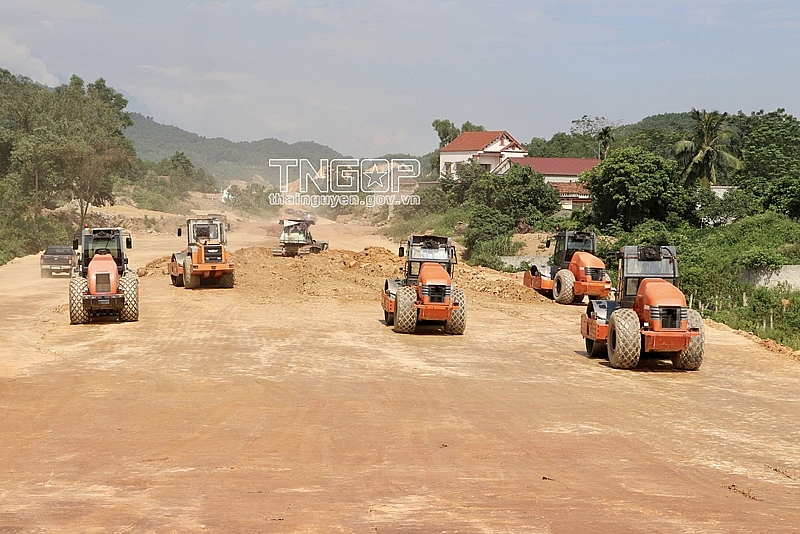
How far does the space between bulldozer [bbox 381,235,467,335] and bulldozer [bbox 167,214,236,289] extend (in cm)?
1098

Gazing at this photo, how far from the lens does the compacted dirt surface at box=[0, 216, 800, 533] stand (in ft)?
24.4

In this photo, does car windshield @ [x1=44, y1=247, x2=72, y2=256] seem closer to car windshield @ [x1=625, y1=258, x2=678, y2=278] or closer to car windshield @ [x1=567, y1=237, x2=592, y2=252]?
car windshield @ [x1=567, y1=237, x2=592, y2=252]

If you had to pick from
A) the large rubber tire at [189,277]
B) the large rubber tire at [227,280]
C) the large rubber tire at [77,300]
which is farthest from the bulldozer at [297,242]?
the large rubber tire at [77,300]

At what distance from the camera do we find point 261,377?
1545 cm

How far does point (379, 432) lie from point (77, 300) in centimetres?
1412

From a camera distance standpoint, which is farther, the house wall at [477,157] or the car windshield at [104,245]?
the house wall at [477,157]

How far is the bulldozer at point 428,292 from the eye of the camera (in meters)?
20.8

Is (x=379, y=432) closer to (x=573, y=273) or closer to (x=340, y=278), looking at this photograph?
(x=573, y=273)

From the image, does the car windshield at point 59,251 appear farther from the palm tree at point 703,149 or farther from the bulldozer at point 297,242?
the palm tree at point 703,149

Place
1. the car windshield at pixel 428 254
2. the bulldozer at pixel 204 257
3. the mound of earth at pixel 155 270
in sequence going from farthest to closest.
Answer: the mound of earth at pixel 155 270
the bulldozer at pixel 204 257
the car windshield at pixel 428 254

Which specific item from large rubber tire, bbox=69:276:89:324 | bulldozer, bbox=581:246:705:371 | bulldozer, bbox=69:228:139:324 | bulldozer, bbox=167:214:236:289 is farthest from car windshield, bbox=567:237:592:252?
large rubber tire, bbox=69:276:89:324

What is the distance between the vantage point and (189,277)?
1248 inches

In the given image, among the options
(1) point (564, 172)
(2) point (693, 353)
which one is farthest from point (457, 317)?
(1) point (564, 172)

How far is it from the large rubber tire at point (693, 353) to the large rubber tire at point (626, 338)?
2.82ft
